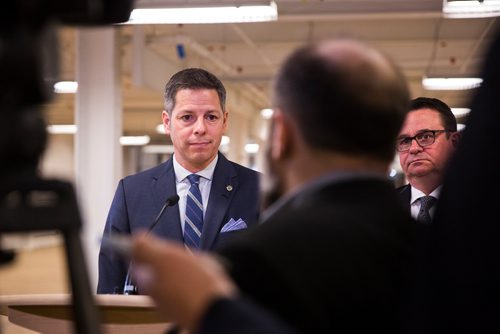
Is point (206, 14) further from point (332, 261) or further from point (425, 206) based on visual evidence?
point (332, 261)

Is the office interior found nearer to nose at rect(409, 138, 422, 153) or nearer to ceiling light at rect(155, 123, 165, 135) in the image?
nose at rect(409, 138, 422, 153)

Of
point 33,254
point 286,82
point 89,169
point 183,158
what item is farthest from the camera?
point 33,254

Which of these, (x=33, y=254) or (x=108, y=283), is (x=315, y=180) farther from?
(x=33, y=254)

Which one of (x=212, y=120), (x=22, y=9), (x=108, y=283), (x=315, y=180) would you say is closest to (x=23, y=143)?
(x=22, y=9)

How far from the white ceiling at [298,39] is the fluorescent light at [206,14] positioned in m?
1.34

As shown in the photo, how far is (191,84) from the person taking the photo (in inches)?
115

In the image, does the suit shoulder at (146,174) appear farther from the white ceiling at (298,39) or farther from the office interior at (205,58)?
the white ceiling at (298,39)

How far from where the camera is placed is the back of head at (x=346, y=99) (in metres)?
1.15

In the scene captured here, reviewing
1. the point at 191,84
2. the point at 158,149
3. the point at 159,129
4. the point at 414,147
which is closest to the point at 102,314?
the point at 191,84

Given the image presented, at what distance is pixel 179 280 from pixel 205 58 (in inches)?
461

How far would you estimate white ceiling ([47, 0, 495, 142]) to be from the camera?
770 centimetres

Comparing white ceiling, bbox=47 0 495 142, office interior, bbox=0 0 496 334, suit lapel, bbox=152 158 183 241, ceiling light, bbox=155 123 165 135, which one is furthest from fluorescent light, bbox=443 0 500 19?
ceiling light, bbox=155 123 165 135

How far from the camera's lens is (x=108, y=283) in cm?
270

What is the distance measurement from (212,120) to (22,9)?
6.71 feet
